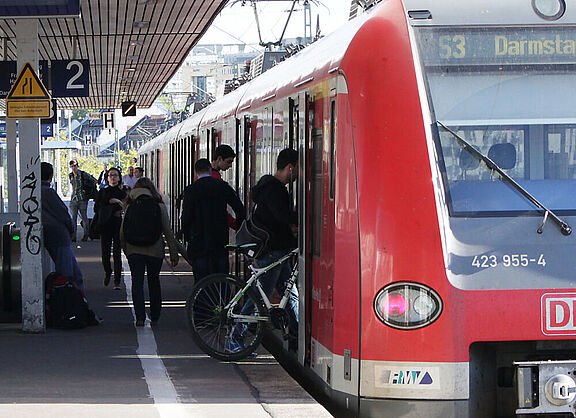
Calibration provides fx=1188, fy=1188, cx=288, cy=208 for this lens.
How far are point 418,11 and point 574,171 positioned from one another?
1249 millimetres

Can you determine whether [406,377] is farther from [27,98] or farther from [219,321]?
[27,98]

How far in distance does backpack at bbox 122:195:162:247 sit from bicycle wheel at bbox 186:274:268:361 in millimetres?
2561

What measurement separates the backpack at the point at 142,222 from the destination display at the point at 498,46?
611cm

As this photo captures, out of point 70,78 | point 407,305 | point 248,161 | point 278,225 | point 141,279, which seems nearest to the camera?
point 407,305

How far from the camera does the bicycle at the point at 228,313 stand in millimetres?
9594

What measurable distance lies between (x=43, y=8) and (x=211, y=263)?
9.34 feet

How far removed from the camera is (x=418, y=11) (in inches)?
263

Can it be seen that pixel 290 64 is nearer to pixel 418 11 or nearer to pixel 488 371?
pixel 418 11

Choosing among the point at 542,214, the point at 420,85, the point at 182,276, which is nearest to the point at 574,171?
the point at 542,214

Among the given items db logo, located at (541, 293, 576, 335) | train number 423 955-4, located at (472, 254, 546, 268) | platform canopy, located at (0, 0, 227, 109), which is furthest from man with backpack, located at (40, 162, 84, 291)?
db logo, located at (541, 293, 576, 335)

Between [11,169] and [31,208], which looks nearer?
[31,208]

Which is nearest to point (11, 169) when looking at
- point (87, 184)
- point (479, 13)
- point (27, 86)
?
point (27, 86)

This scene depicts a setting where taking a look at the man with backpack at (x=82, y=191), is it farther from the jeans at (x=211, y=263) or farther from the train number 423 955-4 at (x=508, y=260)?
the train number 423 955-4 at (x=508, y=260)

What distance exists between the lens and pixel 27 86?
11.6 metres
